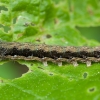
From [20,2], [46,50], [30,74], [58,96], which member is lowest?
[58,96]

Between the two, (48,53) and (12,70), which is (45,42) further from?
(12,70)

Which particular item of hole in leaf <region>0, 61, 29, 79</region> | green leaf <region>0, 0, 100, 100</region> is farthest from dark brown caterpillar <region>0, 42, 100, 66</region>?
hole in leaf <region>0, 61, 29, 79</region>

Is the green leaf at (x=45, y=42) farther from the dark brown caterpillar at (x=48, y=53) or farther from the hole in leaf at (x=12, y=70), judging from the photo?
the hole in leaf at (x=12, y=70)

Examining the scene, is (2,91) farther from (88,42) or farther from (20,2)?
(88,42)

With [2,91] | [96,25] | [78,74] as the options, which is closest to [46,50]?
[78,74]

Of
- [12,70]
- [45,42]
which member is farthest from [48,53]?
[12,70]

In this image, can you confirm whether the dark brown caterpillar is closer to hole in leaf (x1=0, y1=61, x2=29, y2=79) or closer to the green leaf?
the green leaf
